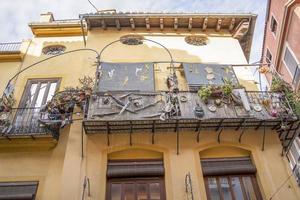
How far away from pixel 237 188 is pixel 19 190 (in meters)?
6.92

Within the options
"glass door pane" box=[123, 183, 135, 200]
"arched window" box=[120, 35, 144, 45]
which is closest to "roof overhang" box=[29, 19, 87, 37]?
"arched window" box=[120, 35, 144, 45]

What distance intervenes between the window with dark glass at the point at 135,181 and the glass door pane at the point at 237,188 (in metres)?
2.21

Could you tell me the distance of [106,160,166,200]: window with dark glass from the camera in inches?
395

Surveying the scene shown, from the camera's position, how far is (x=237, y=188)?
1030cm

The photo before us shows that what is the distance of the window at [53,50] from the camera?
16203 millimetres

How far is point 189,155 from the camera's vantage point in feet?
35.7

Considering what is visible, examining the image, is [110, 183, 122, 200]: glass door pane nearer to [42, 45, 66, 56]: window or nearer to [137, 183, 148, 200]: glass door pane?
[137, 183, 148, 200]: glass door pane

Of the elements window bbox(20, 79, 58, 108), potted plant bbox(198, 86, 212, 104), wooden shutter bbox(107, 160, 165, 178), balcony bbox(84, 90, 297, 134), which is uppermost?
window bbox(20, 79, 58, 108)

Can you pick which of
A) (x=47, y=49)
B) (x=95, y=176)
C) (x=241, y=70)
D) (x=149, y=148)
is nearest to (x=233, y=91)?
(x=241, y=70)

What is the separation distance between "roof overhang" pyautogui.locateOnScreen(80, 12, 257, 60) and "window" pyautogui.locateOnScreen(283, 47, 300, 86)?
3119mm

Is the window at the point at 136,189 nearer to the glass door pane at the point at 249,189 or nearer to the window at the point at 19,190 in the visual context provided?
the window at the point at 19,190

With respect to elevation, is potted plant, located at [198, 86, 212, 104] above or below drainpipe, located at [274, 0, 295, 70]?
below

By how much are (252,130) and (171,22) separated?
26.1 ft

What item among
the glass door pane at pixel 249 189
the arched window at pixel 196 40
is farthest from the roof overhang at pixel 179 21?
the glass door pane at pixel 249 189
